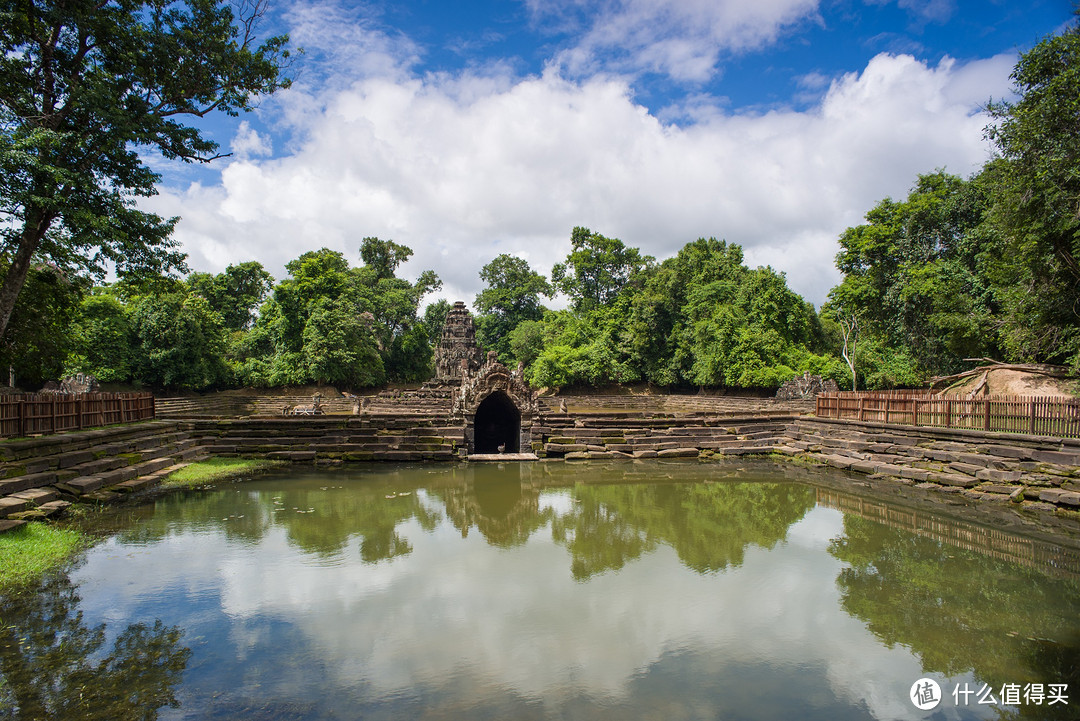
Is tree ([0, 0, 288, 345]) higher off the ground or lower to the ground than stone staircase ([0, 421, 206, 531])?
higher

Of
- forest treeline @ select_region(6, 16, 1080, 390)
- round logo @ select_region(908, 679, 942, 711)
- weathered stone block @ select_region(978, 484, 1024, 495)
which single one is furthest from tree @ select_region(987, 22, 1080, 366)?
round logo @ select_region(908, 679, 942, 711)

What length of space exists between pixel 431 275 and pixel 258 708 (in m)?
53.6

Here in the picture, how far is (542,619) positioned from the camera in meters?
5.09

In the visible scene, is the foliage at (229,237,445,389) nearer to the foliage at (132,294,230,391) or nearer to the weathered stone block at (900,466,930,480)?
the foliage at (132,294,230,391)

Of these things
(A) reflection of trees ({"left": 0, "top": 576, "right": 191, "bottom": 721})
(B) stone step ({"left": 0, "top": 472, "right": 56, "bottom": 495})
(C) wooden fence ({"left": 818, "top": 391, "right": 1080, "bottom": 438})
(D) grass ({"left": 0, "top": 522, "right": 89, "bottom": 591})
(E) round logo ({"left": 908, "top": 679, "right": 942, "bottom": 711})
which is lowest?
(E) round logo ({"left": 908, "top": 679, "right": 942, "bottom": 711})

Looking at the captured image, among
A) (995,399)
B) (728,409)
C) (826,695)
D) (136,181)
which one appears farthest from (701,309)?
(826,695)

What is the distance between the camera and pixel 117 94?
428 inches

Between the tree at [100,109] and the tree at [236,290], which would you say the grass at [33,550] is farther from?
the tree at [236,290]

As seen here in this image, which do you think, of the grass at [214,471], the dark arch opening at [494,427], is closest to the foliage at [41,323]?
the grass at [214,471]

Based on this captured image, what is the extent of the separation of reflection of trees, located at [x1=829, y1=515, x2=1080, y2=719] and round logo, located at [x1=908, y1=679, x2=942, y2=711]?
0.28 meters

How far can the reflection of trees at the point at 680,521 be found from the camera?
7074 millimetres

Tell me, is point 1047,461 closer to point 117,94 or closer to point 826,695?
point 826,695

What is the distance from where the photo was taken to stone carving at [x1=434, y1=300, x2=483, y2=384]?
1396 inches

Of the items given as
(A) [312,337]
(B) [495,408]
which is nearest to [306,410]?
(A) [312,337]
